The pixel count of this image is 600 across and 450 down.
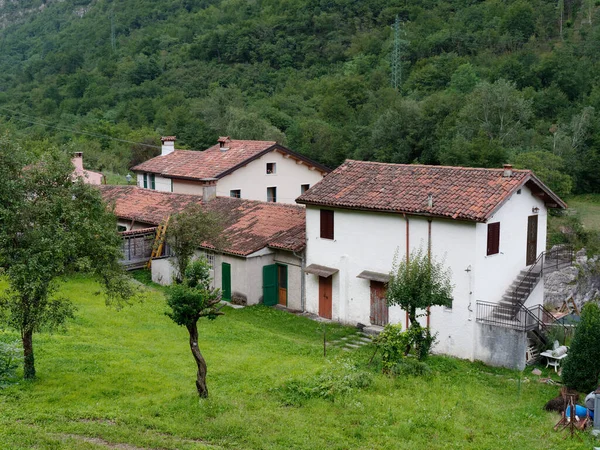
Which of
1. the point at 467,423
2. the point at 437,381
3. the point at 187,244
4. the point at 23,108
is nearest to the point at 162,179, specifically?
the point at 187,244

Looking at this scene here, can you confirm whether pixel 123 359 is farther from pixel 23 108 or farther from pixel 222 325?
pixel 23 108

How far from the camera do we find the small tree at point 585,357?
59.4 ft

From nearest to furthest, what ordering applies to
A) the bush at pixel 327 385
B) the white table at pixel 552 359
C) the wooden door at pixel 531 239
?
the bush at pixel 327 385 → the white table at pixel 552 359 → the wooden door at pixel 531 239

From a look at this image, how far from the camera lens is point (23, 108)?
3920 inches

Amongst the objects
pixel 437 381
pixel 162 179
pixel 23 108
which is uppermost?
pixel 23 108

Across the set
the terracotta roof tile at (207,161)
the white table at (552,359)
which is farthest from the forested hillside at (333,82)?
the white table at (552,359)

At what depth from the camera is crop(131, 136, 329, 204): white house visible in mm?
37094

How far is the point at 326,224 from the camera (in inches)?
1019

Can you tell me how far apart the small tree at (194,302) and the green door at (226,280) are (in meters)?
12.7

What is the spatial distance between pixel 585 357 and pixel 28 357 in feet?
46.3

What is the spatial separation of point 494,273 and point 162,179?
23.1 metres

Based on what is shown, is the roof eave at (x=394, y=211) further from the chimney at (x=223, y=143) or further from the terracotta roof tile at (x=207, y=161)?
the chimney at (x=223, y=143)

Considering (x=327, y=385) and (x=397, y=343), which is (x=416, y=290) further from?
(x=327, y=385)

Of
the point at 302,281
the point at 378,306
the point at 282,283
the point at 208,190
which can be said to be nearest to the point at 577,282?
the point at 378,306
